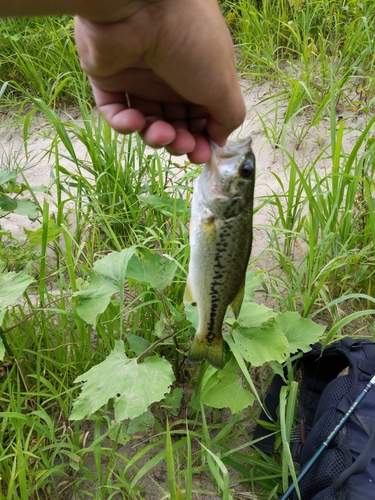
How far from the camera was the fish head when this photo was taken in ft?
4.72

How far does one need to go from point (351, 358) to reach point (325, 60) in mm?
2893

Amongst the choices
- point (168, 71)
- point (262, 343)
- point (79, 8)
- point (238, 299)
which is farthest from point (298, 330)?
point (79, 8)

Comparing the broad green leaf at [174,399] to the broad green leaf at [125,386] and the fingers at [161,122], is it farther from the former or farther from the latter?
the fingers at [161,122]

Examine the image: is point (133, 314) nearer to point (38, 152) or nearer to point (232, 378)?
point (232, 378)

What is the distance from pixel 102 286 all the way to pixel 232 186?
85 centimetres

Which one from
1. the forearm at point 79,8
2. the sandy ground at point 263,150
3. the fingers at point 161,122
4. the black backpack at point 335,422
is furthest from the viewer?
the sandy ground at point 263,150

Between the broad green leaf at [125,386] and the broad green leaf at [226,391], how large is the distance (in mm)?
249

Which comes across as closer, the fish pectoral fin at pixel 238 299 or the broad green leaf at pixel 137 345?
the fish pectoral fin at pixel 238 299

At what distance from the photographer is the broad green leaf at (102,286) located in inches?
74.4

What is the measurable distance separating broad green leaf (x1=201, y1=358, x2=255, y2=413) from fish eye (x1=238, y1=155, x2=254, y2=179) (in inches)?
34.8

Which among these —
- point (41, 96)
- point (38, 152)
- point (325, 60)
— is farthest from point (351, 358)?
point (41, 96)

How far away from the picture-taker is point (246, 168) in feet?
4.70


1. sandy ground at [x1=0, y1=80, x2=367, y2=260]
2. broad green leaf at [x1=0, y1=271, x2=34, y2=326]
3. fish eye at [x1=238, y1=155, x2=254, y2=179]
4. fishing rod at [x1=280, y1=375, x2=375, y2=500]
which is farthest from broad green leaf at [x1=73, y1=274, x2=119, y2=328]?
sandy ground at [x1=0, y1=80, x2=367, y2=260]

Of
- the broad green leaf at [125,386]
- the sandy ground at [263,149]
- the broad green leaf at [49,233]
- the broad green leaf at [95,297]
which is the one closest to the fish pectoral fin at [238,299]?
the broad green leaf at [125,386]
